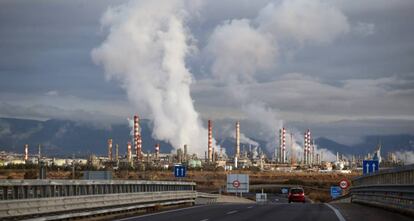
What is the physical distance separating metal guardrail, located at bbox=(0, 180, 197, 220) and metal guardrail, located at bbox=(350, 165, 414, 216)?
11.0m

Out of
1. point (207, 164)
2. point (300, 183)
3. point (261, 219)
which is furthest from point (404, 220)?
point (207, 164)

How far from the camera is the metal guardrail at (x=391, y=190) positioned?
86.7 feet

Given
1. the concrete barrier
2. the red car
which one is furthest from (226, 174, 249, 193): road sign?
the concrete barrier

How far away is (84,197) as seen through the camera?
87.4 ft

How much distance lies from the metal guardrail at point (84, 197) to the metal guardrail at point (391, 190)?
11.0m

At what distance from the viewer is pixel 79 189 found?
26719 mm

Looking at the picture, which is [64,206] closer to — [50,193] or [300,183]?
[50,193]

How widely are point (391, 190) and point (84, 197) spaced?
1301 cm

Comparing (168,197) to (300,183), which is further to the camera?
(300,183)

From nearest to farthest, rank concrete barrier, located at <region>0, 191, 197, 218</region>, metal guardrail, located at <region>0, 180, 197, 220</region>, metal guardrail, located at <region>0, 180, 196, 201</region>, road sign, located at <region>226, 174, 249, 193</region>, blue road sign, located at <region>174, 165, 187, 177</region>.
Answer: concrete barrier, located at <region>0, 191, 197, 218</region>, metal guardrail, located at <region>0, 180, 196, 201</region>, metal guardrail, located at <region>0, 180, 197, 220</region>, blue road sign, located at <region>174, 165, 187, 177</region>, road sign, located at <region>226, 174, 249, 193</region>

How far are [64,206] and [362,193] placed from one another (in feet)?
75.9

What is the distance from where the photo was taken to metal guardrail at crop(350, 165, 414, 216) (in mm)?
26419

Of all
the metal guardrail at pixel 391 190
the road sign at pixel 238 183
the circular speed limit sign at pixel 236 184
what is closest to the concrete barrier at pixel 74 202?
the metal guardrail at pixel 391 190

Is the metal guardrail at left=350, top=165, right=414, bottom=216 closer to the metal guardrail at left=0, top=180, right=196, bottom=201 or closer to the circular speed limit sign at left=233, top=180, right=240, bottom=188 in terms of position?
the metal guardrail at left=0, top=180, right=196, bottom=201
